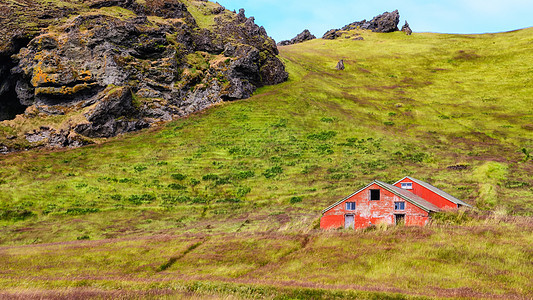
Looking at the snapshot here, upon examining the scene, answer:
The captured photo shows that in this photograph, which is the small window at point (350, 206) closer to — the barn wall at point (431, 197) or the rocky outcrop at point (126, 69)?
the barn wall at point (431, 197)

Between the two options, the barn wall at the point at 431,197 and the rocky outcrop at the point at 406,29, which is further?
the rocky outcrop at the point at 406,29

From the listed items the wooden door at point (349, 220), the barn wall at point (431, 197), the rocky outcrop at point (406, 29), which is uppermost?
the rocky outcrop at point (406, 29)

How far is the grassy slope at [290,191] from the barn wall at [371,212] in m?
3.00

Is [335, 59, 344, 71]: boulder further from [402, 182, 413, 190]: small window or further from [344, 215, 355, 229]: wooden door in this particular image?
[344, 215, 355, 229]: wooden door

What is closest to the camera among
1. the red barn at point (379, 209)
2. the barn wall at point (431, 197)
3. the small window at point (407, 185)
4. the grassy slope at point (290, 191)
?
the grassy slope at point (290, 191)

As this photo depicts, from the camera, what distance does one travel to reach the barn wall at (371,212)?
3753 cm

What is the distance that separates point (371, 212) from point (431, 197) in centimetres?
1018

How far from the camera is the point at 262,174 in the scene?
58.5 m

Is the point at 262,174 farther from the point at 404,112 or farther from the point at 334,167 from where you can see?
the point at 404,112

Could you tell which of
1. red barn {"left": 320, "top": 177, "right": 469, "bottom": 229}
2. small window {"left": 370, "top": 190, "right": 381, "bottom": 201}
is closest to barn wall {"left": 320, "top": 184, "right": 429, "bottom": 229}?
red barn {"left": 320, "top": 177, "right": 469, "bottom": 229}

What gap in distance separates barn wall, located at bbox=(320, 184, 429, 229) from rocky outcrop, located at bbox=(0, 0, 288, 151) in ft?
169

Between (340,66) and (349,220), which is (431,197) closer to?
(349,220)

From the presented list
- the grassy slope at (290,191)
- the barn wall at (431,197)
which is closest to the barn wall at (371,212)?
the grassy slope at (290,191)

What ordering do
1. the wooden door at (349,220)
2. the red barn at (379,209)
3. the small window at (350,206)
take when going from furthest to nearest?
1. the small window at (350,206)
2. the wooden door at (349,220)
3. the red barn at (379,209)
